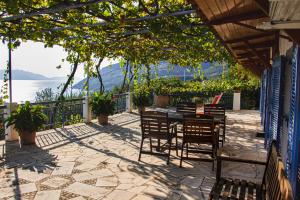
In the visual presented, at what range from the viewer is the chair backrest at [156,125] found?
6039mm

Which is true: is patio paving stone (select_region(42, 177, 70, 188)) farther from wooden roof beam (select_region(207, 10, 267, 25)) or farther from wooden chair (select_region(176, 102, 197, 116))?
wooden chair (select_region(176, 102, 197, 116))

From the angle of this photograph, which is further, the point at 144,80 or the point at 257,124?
the point at 144,80

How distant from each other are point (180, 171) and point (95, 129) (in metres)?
4.84

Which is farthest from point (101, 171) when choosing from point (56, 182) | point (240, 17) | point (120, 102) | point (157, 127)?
point (120, 102)

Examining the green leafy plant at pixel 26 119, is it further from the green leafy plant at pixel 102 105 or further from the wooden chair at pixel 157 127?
the green leafy plant at pixel 102 105

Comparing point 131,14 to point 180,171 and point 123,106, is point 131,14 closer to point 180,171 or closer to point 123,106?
point 180,171

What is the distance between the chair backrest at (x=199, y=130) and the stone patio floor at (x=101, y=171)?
0.58 m

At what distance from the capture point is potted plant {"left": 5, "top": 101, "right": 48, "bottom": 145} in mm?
7199

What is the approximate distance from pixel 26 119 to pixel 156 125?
3237 mm

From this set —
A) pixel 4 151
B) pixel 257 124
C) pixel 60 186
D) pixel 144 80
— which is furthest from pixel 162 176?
pixel 144 80

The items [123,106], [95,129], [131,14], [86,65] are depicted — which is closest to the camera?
[131,14]

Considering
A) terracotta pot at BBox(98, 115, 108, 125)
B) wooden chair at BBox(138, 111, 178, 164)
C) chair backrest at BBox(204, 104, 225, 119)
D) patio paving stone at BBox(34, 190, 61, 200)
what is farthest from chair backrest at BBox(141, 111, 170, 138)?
terracotta pot at BBox(98, 115, 108, 125)

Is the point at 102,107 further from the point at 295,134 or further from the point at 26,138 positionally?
the point at 295,134

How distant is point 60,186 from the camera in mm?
4805
